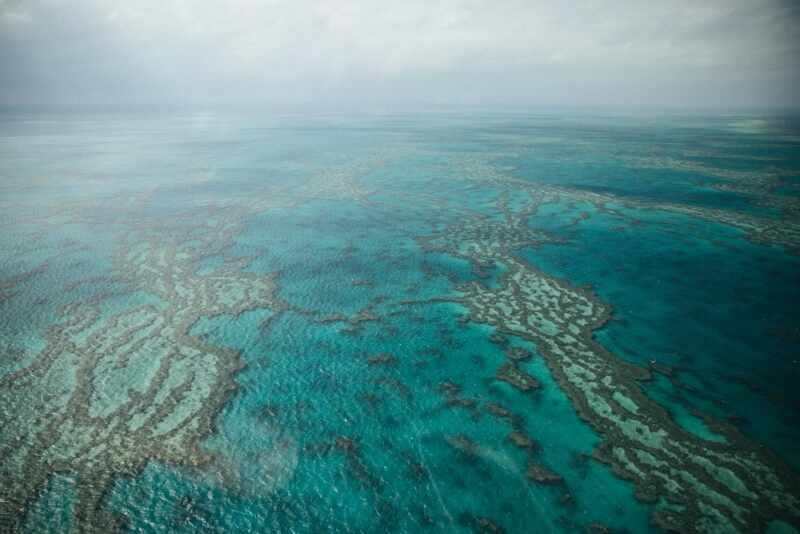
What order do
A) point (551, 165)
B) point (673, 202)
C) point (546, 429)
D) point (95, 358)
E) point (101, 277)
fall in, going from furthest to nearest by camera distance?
→ point (551, 165)
point (673, 202)
point (101, 277)
point (95, 358)
point (546, 429)

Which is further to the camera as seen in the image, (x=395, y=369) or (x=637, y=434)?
(x=395, y=369)

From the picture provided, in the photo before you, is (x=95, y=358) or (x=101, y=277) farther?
(x=101, y=277)

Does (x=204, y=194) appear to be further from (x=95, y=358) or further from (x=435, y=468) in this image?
(x=435, y=468)

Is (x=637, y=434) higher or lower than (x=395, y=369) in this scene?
lower

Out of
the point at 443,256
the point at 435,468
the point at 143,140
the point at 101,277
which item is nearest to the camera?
the point at 435,468

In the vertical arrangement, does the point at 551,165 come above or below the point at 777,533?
above

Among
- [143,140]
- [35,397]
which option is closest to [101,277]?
[35,397]

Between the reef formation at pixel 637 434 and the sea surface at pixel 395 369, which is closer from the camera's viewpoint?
the reef formation at pixel 637 434

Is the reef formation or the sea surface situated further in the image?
the sea surface
